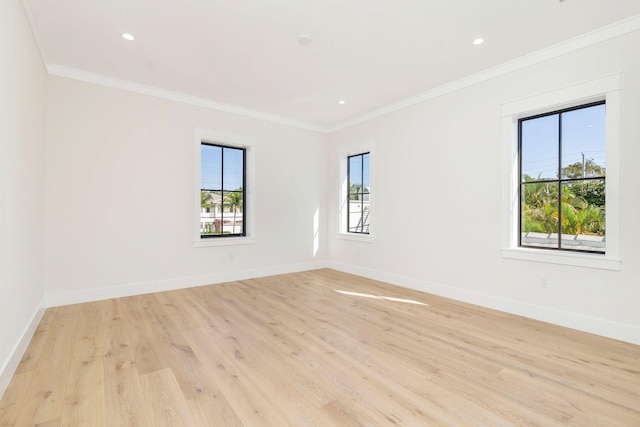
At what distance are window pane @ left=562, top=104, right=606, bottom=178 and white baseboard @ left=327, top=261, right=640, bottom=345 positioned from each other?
1.45m

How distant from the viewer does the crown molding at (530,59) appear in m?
2.76

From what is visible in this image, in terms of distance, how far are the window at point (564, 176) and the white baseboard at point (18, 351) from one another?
4564mm

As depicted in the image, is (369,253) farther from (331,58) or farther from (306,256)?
(331,58)

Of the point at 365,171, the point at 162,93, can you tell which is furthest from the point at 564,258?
the point at 162,93

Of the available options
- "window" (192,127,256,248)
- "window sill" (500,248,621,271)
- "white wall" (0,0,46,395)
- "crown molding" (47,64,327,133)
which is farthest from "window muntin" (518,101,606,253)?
"white wall" (0,0,46,395)

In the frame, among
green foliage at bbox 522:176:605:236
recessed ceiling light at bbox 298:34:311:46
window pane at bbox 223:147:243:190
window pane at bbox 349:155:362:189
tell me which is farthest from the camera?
window pane at bbox 349:155:362:189

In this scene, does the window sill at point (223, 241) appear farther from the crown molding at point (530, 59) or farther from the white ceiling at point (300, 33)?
the crown molding at point (530, 59)

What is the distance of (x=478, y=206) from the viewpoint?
3.78 meters

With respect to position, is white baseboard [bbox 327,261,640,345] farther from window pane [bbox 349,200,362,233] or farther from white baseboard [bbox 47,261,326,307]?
white baseboard [bbox 47,261,326,307]

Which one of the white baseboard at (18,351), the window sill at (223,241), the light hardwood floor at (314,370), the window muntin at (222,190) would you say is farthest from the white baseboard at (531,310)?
the white baseboard at (18,351)

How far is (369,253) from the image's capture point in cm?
525

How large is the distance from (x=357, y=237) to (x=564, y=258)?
3.03 meters

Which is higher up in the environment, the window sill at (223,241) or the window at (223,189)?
the window at (223,189)

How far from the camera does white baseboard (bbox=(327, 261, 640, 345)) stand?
2746 mm
